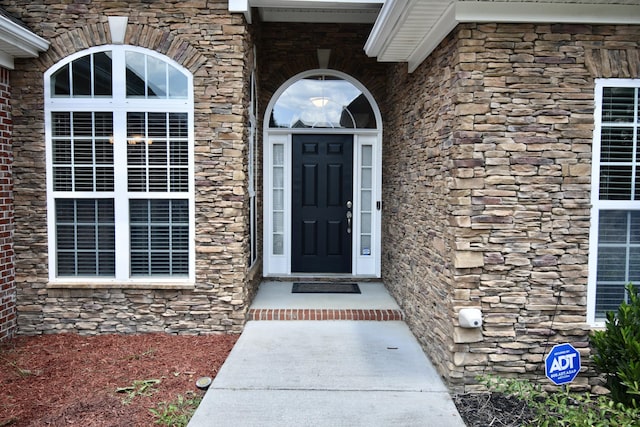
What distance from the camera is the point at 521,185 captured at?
11.3 feet

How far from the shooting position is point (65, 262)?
4.76 m

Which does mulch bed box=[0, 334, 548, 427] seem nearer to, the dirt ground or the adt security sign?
the dirt ground

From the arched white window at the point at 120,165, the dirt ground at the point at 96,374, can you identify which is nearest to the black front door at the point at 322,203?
the arched white window at the point at 120,165

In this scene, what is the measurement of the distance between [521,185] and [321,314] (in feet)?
8.30

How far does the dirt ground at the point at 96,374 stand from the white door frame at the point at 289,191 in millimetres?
2007

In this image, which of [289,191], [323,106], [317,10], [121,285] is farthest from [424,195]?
[121,285]

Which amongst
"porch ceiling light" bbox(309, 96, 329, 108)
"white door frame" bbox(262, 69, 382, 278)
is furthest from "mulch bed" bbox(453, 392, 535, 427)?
"porch ceiling light" bbox(309, 96, 329, 108)

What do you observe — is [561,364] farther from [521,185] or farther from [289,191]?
[289,191]

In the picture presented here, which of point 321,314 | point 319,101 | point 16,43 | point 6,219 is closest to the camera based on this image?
point 16,43

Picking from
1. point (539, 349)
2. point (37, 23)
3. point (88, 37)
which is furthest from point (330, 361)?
point (37, 23)

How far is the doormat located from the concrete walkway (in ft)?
2.95

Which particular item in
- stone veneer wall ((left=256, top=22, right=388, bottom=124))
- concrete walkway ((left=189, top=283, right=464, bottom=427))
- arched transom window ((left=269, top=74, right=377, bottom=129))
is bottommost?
concrete walkway ((left=189, top=283, right=464, bottom=427))

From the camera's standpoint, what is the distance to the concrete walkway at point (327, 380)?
3086 millimetres

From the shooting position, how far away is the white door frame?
6.32 m
